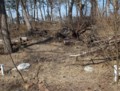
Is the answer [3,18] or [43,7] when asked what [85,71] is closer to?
[3,18]

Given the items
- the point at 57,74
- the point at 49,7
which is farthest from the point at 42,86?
the point at 49,7

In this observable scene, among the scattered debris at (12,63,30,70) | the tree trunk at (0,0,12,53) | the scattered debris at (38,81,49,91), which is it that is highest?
the tree trunk at (0,0,12,53)

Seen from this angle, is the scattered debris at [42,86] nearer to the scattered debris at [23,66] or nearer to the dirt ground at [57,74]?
the dirt ground at [57,74]

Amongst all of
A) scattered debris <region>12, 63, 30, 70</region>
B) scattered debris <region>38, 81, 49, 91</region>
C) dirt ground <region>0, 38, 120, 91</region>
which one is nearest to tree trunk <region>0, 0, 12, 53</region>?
dirt ground <region>0, 38, 120, 91</region>

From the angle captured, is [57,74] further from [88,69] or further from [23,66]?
[23,66]

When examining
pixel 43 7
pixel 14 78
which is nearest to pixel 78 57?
pixel 14 78

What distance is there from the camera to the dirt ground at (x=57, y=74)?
633cm

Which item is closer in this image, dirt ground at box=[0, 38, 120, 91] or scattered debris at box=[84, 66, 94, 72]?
dirt ground at box=[0, 38, 120, 91]

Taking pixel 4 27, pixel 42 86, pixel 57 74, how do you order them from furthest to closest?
pixel 4 27, pixel 57 74, pixel 42 86

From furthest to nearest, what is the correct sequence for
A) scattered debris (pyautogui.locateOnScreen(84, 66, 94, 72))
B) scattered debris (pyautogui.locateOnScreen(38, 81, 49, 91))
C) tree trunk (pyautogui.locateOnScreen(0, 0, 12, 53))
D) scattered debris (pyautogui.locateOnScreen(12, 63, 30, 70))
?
tree trunk (pyautogui.locateOnScreen(0, 0, 12, 53)) → scattered debris (pyautogui.locateOnScreen(12, 63, 30, 70)) → scattered debris (pyautogui.locateOnScreen(84, 66, 94, 72)) → scattered debris (pyautogui.locateOnScreen(38, 81, 49, 91))

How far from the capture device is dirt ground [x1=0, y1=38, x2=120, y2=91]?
20.8ft

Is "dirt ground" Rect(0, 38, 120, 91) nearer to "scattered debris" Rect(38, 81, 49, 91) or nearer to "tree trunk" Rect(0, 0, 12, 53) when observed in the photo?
"scattered debris" Rect(38, 81, 49, 91)

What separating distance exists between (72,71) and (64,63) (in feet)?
2.37

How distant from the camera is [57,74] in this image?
723 centimetres
